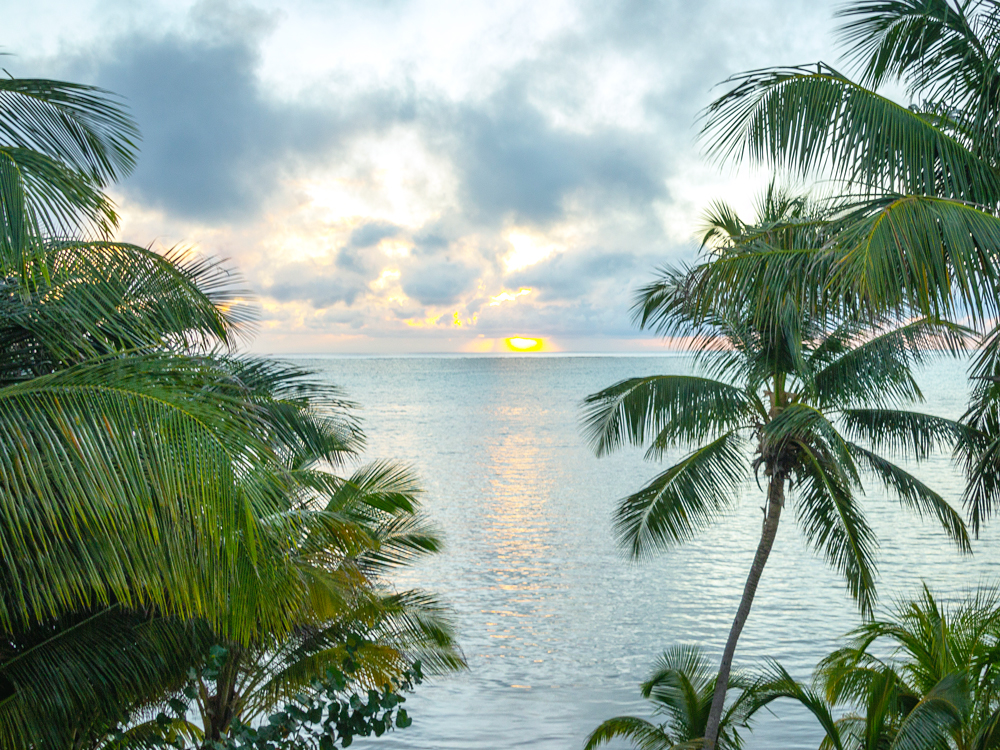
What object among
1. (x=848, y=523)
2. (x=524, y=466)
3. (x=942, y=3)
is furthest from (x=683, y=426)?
(x=524, y=466)

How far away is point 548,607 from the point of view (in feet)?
73.3

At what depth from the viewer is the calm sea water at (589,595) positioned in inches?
631

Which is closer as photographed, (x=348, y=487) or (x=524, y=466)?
(x=348, y=487)

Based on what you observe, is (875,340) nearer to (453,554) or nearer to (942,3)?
(942,3)

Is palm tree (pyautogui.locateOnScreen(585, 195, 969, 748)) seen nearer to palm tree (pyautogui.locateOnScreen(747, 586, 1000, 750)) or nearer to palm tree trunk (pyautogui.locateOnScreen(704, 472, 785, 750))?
palm tree trunk (pyautogui.locateOnScreen(704, 472, 785, 750))

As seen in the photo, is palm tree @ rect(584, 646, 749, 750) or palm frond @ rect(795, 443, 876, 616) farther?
palm tree @ rect(584, 646, 749, 750)

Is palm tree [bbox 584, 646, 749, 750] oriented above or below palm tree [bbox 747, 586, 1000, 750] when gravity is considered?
below

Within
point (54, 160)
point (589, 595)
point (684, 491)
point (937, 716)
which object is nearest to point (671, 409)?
point (684, 491)

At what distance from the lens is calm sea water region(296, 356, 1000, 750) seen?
16.0 meters

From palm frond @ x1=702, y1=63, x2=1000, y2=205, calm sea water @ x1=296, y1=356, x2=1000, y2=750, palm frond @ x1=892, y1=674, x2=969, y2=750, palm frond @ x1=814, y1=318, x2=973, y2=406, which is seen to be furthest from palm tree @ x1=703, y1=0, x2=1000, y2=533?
calm sea water @ x1=296, y1=356, x2=1000, y2=750

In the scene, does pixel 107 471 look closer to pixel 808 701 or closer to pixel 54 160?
pixel 54 160

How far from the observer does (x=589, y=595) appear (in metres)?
23.6

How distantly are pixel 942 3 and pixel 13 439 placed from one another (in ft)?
19.9

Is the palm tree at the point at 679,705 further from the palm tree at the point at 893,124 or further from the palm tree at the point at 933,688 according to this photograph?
the palm tree at the point at 893,124
